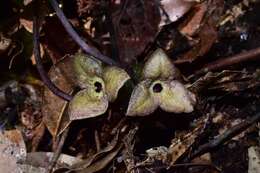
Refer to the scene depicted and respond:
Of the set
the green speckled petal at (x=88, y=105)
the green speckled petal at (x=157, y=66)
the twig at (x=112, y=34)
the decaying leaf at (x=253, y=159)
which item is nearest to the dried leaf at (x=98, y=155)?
the green speckled petal at (x=88, y=105)

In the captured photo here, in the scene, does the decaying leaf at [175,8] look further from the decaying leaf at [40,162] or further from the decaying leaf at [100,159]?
the decaying leaf at [40,162]

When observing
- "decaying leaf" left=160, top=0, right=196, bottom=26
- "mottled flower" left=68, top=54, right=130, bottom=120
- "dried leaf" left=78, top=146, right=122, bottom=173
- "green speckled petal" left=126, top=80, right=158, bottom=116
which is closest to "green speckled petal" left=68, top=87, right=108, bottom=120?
"mottled flower" left=68, top=54, right=130, bottom=120

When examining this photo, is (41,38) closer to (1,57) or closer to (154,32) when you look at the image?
(1,57)

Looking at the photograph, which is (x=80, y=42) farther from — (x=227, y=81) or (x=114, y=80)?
(x=227, y=81)

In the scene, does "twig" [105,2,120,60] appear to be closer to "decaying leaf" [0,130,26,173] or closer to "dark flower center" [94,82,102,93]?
"dark flower center" [94,82,102,93]

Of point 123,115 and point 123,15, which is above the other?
point 123,15

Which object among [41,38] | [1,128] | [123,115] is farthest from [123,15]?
[1,128]

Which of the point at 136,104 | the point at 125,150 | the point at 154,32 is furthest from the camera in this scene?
the point at 154,32
